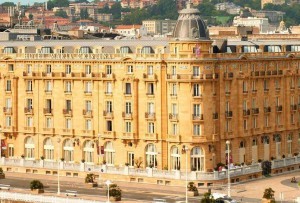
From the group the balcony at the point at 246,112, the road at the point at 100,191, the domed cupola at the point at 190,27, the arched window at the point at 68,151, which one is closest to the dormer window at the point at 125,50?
the domed cupola at the point at 190,27

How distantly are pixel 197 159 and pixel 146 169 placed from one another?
18.5 ft

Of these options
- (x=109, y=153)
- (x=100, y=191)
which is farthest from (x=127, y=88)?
(x=100, y=191)

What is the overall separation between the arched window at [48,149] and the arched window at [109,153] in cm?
767

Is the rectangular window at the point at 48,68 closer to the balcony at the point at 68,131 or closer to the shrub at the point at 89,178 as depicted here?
Answer: the balcony at the point at 68,131

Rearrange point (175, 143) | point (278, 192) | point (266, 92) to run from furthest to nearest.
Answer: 1. point (266, 92)
2. point (175, 143)
3. point (278, 192)

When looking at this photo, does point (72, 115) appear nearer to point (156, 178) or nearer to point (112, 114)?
point (112, 114)

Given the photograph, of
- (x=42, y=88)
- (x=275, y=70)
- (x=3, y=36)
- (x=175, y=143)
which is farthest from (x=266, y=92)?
(x=3, y=36)

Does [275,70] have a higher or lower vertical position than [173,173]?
higher

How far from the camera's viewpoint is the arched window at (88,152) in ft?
498

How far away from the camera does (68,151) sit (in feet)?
504

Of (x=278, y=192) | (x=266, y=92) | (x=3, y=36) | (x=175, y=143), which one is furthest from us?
(x=3, y=36)

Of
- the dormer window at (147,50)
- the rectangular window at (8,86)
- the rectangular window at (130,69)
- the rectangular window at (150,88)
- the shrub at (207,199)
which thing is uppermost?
the dormer window at (147,50)

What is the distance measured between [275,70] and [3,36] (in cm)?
3991

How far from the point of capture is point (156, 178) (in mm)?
143250
